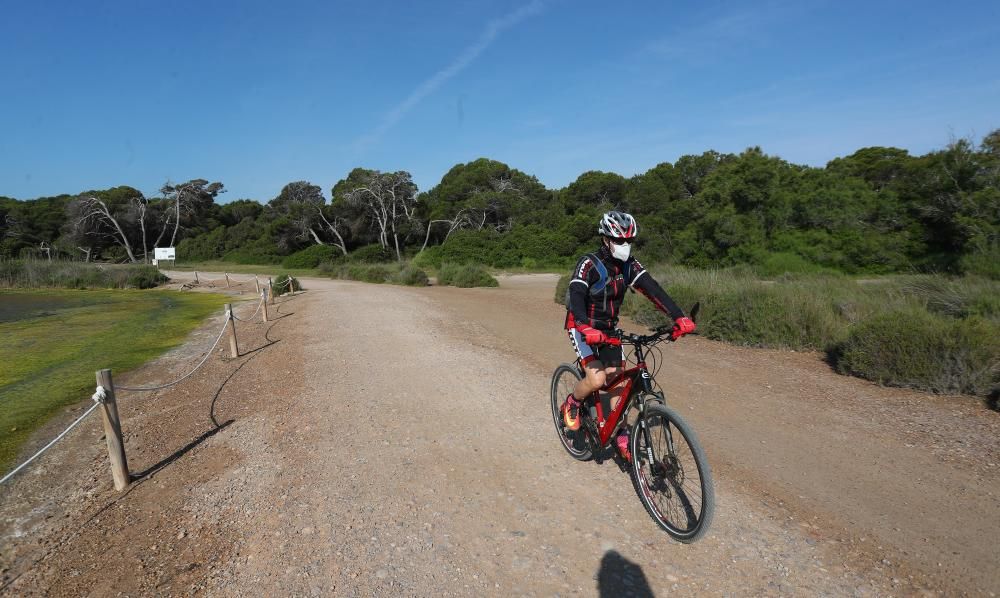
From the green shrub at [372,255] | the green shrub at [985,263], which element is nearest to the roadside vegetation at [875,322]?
the green shrub at [985,263]

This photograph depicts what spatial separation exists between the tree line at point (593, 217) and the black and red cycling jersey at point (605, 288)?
35.8 feet

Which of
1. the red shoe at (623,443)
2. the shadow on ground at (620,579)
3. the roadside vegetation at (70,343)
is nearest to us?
the shadow on ground at (620,579)

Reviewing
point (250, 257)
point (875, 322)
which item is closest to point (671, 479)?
point (875, 322)

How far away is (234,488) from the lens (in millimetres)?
4543

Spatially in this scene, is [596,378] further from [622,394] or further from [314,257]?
[314,257]

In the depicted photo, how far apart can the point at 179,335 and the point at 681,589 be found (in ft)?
51.0

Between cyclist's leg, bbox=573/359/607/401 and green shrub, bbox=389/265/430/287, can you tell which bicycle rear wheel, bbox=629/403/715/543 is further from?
green shrub, bbox=389/265/430/287

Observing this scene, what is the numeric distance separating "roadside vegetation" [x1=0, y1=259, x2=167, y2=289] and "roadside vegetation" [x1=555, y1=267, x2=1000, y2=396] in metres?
33.7

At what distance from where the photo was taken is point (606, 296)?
3891mm

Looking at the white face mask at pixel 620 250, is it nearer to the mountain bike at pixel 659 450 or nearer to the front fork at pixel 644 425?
the mountain bike at pixel 659 450

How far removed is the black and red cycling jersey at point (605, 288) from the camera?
12.4 feet

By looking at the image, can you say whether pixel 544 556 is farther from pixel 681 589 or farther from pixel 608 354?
pixel 608 354

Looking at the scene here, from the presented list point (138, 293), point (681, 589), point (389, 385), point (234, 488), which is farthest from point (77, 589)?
point (138, 293)

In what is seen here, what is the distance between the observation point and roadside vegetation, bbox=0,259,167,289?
34.6m
